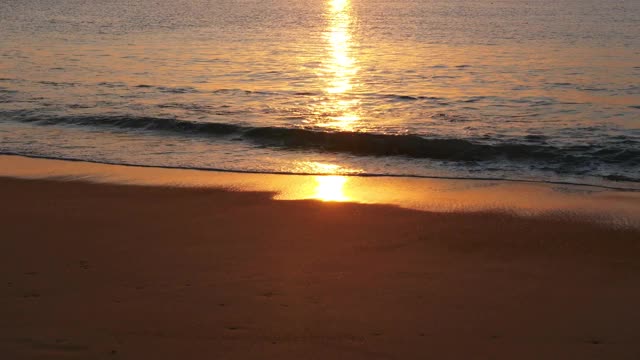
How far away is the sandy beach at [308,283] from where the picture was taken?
5.48 m

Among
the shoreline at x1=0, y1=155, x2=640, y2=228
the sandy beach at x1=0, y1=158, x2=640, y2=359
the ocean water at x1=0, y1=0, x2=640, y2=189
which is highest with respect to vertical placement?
the ocean water at x1=0, y1=0, x2=640, y2=189

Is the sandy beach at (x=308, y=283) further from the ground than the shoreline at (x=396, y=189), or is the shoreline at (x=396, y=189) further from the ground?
the shoreline at (x=396, y=189)

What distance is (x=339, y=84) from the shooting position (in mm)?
20469

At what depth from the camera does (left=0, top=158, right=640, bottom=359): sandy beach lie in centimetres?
548

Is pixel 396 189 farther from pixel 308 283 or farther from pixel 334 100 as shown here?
pixel 334 100

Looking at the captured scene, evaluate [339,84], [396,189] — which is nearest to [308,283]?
[396,189]

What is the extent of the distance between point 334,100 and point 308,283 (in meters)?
12.0

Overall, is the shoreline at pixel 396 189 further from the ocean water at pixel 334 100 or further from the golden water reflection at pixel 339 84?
the golden water reflection at pixel 339 84

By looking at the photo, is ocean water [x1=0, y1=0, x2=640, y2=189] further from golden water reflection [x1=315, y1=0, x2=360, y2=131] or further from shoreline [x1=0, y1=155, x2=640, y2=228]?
shoreline [x1=0, y1=155, x2=640, y2=228]

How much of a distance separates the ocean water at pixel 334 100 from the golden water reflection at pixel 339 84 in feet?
0.16

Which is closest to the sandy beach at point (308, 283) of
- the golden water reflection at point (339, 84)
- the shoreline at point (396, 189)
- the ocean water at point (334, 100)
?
the shoreline at point (396, 189)

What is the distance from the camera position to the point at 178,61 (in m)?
24.7

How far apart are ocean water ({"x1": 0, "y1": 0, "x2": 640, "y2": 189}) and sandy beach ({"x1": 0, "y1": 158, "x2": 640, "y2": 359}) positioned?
3225mm

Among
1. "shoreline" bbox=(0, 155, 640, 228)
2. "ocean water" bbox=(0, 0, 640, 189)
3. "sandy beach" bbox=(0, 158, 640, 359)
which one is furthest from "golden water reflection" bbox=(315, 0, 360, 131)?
"sandy beach" bbox=(0, 158, 640, 359)
